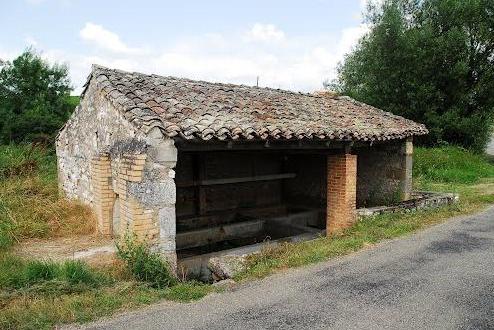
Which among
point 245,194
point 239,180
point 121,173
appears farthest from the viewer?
point 245,194

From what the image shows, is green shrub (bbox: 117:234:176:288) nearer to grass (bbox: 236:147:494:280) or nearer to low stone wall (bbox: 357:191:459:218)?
grass (bbox: 236:147:494:280)

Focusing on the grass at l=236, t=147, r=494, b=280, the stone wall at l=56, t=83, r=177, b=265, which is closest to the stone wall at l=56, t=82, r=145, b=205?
the stone wall at l=56, t=83, r=177, b=265

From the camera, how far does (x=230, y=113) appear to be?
6961mm

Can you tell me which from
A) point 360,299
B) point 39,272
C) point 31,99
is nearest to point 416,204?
point 360,299

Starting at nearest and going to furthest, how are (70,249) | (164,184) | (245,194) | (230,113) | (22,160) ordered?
1. (164,184)
2. (70,249)
3. (230,113)
4. (245,194)
5. (22,160)

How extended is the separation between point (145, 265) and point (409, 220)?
18.3 feet

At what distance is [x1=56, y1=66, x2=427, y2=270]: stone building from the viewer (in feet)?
19.1

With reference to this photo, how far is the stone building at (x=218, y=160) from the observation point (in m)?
5.82

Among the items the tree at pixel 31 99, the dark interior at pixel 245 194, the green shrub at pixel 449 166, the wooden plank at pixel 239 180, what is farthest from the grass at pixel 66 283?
the green shrub at pixel 449 166

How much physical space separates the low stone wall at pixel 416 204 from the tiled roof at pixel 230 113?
148cm

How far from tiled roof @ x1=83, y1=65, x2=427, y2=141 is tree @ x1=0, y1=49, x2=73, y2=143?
968 centimetres

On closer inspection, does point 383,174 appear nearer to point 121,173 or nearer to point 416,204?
point 416,204

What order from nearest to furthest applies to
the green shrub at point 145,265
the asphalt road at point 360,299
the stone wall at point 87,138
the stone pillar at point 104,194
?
1. the asphalt road at point 360,299
2. the green shrub at point 145,265
3. the stone wall at point 87,138
4. the stone pillar at point 104,194

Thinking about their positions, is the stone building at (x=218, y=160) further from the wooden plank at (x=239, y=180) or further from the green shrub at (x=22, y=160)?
the green shrub at (x=22, y=160)
